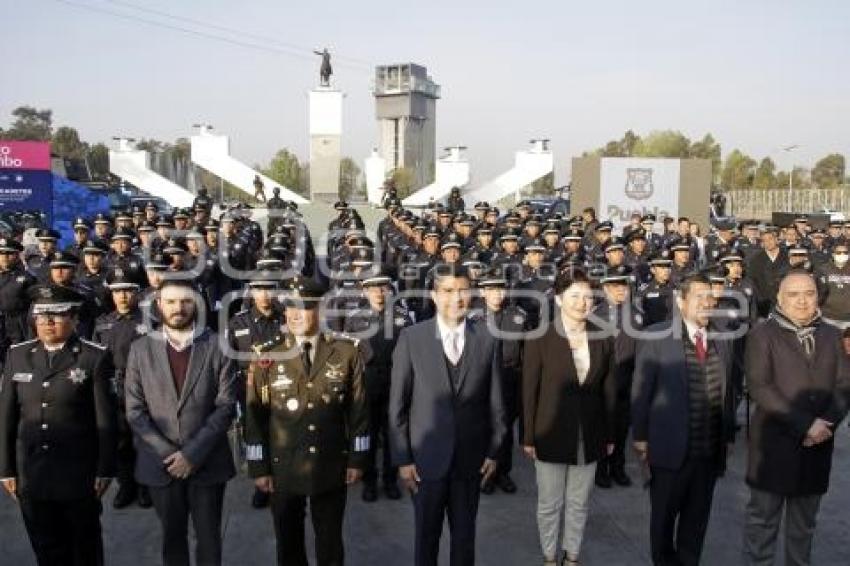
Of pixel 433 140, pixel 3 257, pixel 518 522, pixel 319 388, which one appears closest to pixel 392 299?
pixel 518 522

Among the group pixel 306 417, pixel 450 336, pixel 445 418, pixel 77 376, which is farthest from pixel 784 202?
pixel 77 376

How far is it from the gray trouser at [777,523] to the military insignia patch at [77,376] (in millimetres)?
3605

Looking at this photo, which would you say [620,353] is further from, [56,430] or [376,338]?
[56,430]

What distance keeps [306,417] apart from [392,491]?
2.26 meters

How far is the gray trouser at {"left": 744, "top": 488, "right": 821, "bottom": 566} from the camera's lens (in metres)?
3.90

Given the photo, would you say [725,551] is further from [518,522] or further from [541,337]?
[541,337]

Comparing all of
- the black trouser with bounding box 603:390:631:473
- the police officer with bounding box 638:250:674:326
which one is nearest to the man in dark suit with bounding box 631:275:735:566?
the black trouser with bounding box 603:390:631:473

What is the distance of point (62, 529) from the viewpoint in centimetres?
374

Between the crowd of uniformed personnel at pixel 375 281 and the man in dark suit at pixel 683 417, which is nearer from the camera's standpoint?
the man in dark suit at pixel 683 417

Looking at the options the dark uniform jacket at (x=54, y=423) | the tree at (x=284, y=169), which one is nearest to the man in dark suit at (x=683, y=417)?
the dark uniform jacket at (x=54, y=423)

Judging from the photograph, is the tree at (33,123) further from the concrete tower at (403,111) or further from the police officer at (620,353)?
the police officer at (620,353)

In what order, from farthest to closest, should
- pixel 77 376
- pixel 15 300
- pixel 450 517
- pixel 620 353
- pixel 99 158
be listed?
pixel 99 158, pixel 15 300, pixel 620 353, pixel 450 517, pixel 77 376

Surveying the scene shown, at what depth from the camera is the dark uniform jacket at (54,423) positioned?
361cm

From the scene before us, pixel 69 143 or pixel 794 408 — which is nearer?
pixel 794 408
